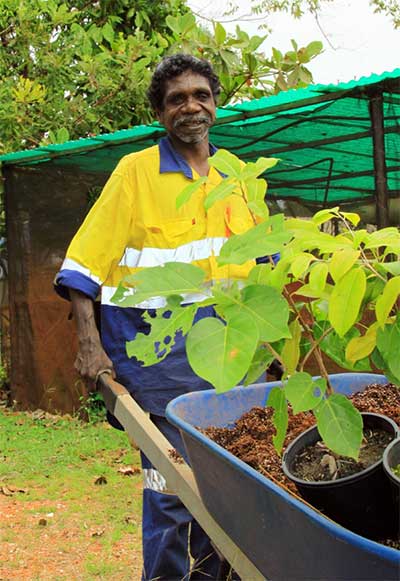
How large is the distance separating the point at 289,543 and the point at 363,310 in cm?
48

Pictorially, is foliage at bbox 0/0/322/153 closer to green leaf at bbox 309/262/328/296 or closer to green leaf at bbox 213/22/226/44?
green leaf at bbox 213/22/226/44

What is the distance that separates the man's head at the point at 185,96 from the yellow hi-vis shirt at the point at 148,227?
0.13m

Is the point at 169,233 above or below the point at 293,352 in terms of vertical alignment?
above

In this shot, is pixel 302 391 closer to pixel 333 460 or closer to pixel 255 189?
pixel 333 460

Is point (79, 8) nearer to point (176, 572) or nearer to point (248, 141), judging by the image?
point (248, 141)

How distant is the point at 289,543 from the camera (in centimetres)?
151

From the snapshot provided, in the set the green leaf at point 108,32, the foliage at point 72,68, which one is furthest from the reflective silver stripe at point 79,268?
the green leaf at point 108,32

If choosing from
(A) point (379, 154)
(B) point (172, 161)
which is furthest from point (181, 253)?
(A) point (379, 154)

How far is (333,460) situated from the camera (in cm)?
161

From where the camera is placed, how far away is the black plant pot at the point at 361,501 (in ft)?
4.86

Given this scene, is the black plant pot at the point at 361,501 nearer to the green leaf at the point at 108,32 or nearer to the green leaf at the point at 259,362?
the green leaf at the point at 259,362

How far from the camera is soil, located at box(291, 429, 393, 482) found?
62.2 inches

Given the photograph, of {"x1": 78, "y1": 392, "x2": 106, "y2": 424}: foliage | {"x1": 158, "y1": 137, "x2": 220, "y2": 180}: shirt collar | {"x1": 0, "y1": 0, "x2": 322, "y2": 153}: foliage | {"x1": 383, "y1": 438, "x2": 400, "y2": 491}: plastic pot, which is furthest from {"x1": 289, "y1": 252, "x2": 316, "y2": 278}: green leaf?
{"x1": 78, "y1": 392, "x2": 106, "y2": 424}: foliage

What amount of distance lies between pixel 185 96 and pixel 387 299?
1628mm
